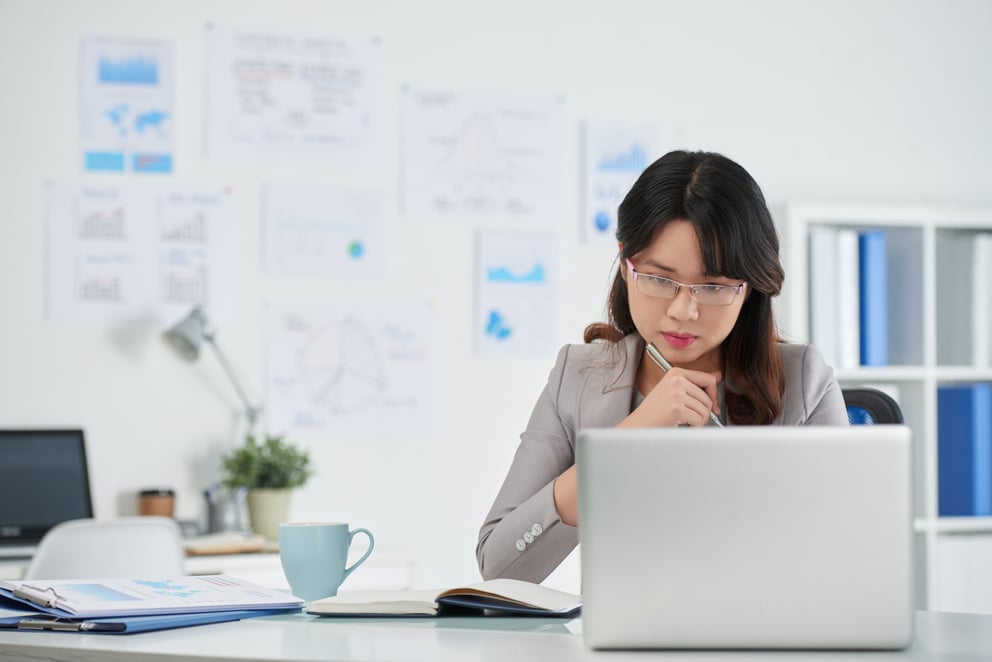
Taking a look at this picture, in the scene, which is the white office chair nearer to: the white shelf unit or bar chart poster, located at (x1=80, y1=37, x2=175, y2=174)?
bar chart poster, located at (x1=80, y1=37, x2=175, y2=174)

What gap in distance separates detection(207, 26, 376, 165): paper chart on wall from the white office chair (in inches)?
47.3

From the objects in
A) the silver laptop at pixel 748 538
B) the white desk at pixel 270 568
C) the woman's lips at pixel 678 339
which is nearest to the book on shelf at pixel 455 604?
the silver laptop at pixel 748 538

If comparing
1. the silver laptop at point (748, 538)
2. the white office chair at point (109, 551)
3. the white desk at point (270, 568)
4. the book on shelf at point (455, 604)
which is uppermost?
the silver laptop at point (748, 538)

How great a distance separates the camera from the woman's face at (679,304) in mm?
1561

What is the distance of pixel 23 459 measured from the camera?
2838mm

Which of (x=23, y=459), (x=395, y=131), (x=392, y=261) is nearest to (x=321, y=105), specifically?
(x=395, y=131)

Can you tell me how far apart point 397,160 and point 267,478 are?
101cm

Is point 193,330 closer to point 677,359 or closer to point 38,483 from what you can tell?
point 38,483

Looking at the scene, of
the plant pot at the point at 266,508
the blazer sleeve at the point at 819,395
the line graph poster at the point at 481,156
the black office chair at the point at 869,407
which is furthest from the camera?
the line graph poster at the point at 481,156

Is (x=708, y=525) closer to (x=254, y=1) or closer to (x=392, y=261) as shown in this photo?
(x=392, y=261)

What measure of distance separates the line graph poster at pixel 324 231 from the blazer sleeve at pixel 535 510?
1494 millimetres

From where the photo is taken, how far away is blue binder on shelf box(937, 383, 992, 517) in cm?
334

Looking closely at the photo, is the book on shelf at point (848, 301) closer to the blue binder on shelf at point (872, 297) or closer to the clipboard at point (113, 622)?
the blue binder on shelf at point (872, 297)

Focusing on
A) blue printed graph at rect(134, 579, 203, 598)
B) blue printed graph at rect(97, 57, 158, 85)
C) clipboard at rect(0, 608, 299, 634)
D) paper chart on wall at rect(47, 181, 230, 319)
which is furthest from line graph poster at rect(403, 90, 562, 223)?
clipboard at rect(0, 608, 299, 634)
